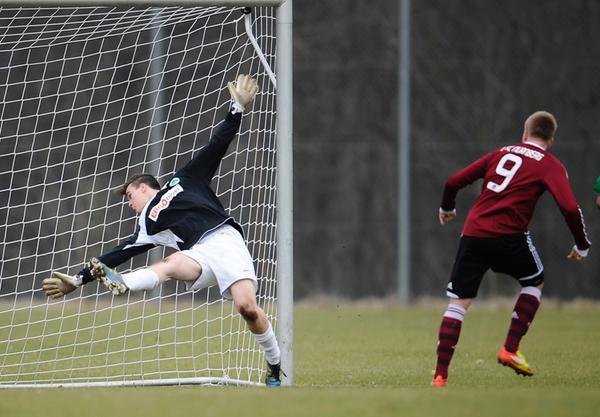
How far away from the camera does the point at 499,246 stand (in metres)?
7.35

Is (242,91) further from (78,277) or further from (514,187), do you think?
(514,187)

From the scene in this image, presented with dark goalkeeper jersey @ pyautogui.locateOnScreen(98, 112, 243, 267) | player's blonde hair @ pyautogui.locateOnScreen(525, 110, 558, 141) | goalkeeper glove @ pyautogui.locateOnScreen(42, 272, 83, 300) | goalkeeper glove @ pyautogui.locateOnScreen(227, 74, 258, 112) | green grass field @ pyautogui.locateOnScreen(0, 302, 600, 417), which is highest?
goalkeeper glove @ pyautogui.locateOnScreen(227, 74, 258, 112)

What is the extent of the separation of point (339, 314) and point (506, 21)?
17.7 feet

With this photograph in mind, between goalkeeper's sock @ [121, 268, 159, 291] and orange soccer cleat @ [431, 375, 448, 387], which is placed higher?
goalkeeper's sock @ [121, 268, 159, 291]

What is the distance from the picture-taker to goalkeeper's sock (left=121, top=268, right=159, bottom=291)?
A: 664 cm

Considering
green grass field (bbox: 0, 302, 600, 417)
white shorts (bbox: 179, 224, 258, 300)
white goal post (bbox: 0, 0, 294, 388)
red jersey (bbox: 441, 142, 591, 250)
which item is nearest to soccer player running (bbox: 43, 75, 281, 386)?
white shorts (bbox: 179, 224, 258, 300)

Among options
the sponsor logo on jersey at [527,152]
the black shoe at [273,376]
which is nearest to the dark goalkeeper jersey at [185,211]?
the black shoe at [273,376]

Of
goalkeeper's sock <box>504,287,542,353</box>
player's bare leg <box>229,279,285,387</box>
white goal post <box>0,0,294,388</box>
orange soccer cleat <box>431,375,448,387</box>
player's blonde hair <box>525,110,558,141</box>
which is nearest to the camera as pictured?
player's bare leg <box>229,279,285,387</box>

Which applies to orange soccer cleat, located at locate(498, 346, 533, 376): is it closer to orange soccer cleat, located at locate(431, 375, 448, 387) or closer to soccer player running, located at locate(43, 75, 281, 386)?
orange soccer cleat, located at locate(431, 375, 448, 387)

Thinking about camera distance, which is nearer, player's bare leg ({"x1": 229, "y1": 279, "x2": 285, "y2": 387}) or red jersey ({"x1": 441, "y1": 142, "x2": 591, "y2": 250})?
player's bare leg ({"x1": 229, "y1": 279, "x2": 285, "y2": 387})

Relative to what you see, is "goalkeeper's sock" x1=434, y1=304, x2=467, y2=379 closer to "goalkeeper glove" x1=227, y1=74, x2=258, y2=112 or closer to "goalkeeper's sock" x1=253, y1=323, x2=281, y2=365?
"goalkeeper's sock" x1=253, y1=323, x2=281, y2=365

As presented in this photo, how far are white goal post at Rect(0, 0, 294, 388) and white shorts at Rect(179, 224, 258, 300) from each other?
0.40 meters

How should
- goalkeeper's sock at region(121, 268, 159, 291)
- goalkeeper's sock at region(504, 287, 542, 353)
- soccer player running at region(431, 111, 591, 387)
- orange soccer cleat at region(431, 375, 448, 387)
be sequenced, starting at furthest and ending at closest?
goalkeeper's sock at region(504, 287, 542, 353) → soccer player running at region(431, 111, 591, 387) → orange soccer cleat at region(431, 375, 448, 387) → goalkeeper's sock at region(121, 268, 159, 291)

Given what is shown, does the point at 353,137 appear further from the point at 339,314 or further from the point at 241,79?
the point at 241,79
